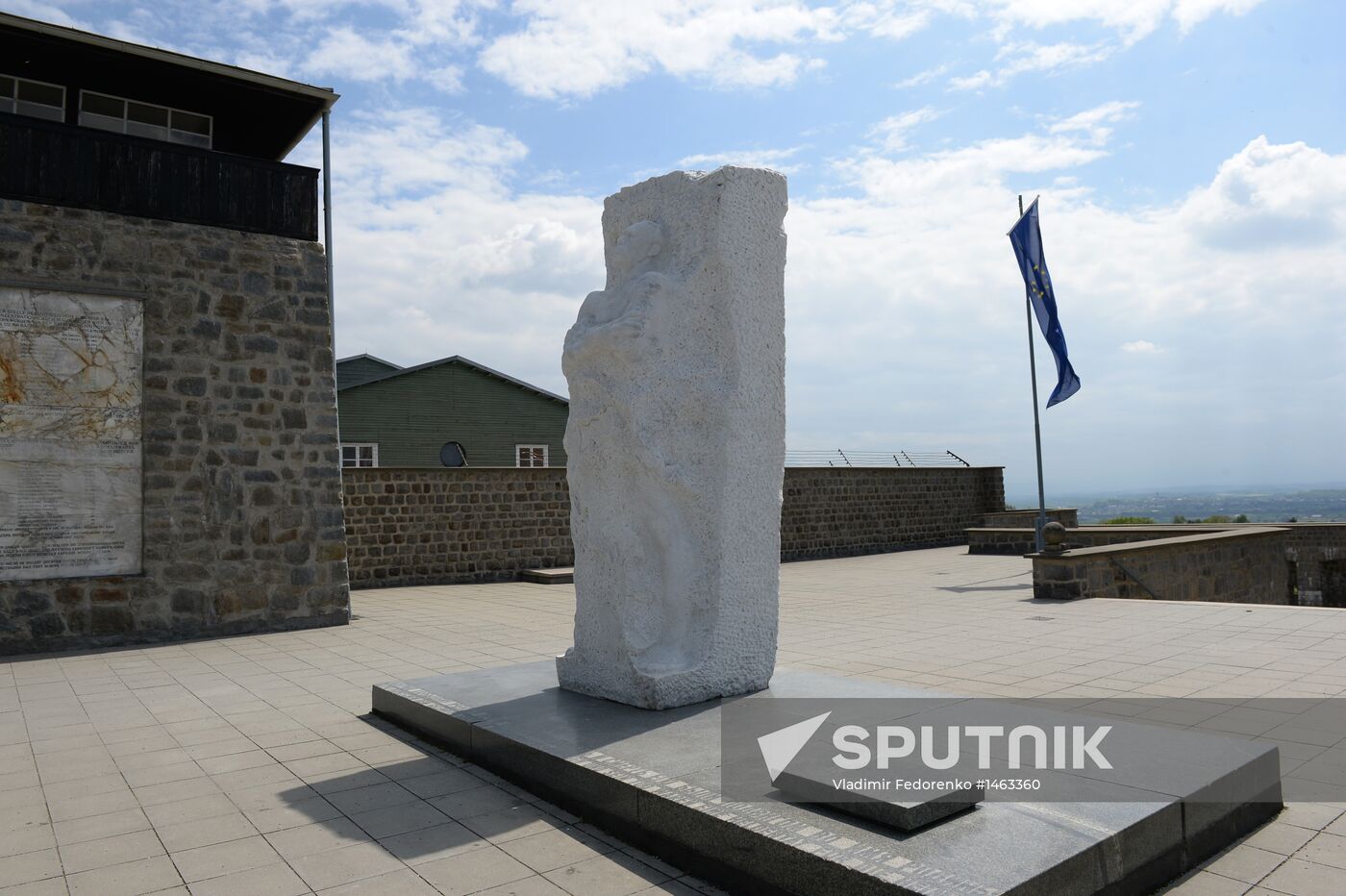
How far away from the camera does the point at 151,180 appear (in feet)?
29.3

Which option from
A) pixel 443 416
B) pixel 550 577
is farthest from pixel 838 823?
pixel 443 416

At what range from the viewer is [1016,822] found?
112 inches

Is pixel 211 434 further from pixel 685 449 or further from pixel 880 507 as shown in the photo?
pixel 880 507

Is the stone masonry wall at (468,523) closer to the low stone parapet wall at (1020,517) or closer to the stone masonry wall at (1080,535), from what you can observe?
the stone masonry wall at (1080,535)

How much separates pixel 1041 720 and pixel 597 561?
2165mm

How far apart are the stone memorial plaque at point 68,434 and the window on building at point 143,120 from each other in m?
2.43

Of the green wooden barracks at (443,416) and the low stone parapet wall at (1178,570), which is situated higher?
the green wooden barracks at (443,416)

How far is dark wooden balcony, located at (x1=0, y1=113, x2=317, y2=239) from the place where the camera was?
8320 millimetres

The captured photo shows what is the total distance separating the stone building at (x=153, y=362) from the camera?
8.09m

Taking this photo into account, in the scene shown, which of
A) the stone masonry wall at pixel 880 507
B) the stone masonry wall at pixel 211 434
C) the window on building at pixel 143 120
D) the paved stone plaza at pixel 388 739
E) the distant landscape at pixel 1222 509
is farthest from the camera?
the distant landscape at pixel 1222 509

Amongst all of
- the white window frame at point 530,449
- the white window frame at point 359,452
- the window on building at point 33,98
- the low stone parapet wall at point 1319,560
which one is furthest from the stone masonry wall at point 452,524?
the low stone parapet wall at point 1319,560

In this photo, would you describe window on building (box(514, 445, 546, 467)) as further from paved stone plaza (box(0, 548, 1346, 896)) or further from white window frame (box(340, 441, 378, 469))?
paved stone plaza (box(0, 548, 1346, 896))

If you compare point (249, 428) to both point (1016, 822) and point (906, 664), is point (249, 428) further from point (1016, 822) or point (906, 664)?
point (1016, 822)

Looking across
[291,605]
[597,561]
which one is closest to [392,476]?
[291,605]
